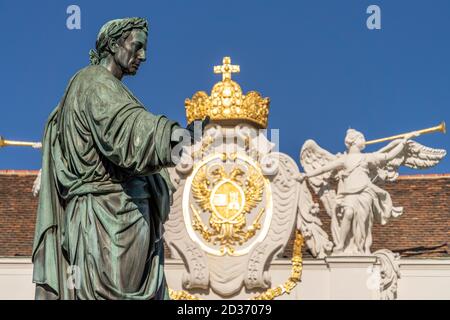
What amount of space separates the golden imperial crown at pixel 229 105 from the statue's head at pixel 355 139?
1088mm

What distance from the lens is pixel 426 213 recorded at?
24141 millimetres

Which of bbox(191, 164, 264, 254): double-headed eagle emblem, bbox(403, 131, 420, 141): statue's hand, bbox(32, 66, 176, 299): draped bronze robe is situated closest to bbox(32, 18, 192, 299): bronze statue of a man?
bbox(32, 66, 176, 299): draped bronze robe

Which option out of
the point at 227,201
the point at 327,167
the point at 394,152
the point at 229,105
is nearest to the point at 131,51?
the point at 229,105

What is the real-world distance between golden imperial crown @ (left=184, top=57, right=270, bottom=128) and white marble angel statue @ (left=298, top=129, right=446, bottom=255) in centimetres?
76

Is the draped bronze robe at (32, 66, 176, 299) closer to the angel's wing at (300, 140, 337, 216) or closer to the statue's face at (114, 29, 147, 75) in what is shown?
the statue's face at (114, 29, 147, 75)

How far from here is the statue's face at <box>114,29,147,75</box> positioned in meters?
Result: 7.60

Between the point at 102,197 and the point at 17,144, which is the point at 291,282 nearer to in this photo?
the point at 17,144

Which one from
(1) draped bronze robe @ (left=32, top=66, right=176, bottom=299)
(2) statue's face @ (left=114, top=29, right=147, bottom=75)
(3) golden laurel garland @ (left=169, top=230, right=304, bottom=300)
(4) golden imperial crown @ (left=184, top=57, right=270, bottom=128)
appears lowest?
(3) golden laurel garland @ (left=169, top=230, right=304, bottom=300)

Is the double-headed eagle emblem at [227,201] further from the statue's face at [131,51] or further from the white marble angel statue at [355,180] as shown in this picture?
the statue's face at [131,51]

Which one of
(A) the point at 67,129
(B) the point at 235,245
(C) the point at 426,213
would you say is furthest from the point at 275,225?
(A) the point at 67,129

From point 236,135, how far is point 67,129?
12832 millimetres
